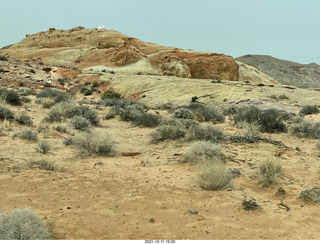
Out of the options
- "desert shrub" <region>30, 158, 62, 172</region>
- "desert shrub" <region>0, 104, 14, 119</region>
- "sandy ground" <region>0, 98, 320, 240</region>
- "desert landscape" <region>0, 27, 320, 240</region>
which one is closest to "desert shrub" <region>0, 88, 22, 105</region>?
"desert landscape" <region>0, 27, 320, 240</region>

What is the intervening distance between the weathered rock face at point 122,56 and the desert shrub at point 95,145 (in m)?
39.9

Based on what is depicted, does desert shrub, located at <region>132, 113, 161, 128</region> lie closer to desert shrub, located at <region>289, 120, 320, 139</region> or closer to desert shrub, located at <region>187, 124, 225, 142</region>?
desert shrub, located at <region>187, 124, 225, 142</region>

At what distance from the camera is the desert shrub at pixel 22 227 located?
3076 mm

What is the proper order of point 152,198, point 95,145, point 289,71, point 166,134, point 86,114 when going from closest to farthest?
point 152,198
point 95,145
point 166,134
point 86,114
point 289,71

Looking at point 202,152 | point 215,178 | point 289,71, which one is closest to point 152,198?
point 215,178

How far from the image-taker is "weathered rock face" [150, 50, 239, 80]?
51281 millimetres

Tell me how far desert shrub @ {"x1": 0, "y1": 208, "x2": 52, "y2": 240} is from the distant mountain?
89303 mm

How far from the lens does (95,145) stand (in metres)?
7.77

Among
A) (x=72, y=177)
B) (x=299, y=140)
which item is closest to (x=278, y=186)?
(x=72, y=177)

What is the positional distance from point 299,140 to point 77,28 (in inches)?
3203

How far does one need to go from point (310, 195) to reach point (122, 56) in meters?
48.4

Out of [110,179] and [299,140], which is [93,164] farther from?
[299,140]

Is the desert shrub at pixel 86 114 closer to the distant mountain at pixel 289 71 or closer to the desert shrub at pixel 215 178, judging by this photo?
the desert shrub at pixel 215 178

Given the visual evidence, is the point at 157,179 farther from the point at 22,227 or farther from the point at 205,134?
the point at 205,134
